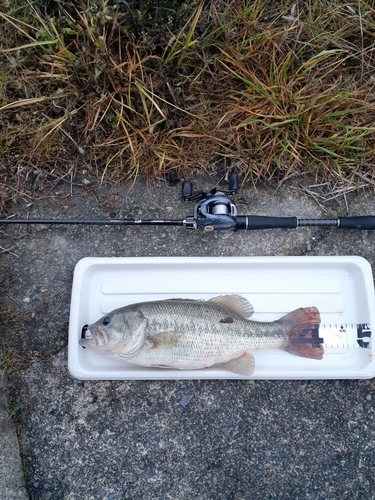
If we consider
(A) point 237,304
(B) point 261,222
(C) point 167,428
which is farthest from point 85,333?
(B) point 261,222

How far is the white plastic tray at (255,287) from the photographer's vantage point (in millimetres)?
2770

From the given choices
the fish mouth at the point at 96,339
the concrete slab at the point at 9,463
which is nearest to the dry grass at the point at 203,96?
the fish mouth at the point at 96,339

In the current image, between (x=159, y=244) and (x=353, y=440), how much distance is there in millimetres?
1898

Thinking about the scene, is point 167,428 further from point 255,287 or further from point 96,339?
point 255,287

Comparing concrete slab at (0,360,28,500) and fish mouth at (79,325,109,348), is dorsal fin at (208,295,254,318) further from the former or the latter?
concrete slab at (0,360,28,500)

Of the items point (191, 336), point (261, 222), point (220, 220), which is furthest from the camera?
point (261, 222)

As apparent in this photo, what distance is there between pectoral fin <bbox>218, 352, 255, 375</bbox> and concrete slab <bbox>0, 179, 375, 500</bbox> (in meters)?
0.29

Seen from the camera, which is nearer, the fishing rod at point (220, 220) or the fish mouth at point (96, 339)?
the fish mouth at point (96, 339)

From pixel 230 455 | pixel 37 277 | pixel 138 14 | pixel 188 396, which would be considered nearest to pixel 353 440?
pixel 230 455

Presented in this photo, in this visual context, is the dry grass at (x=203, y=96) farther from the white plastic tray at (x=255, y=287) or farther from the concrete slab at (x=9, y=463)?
the concrete slab at (x=9, y=463)

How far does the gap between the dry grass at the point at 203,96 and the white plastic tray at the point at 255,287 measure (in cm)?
73

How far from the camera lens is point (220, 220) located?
2666 mm

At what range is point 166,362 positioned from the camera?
257cm

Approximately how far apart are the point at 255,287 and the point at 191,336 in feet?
2.01
